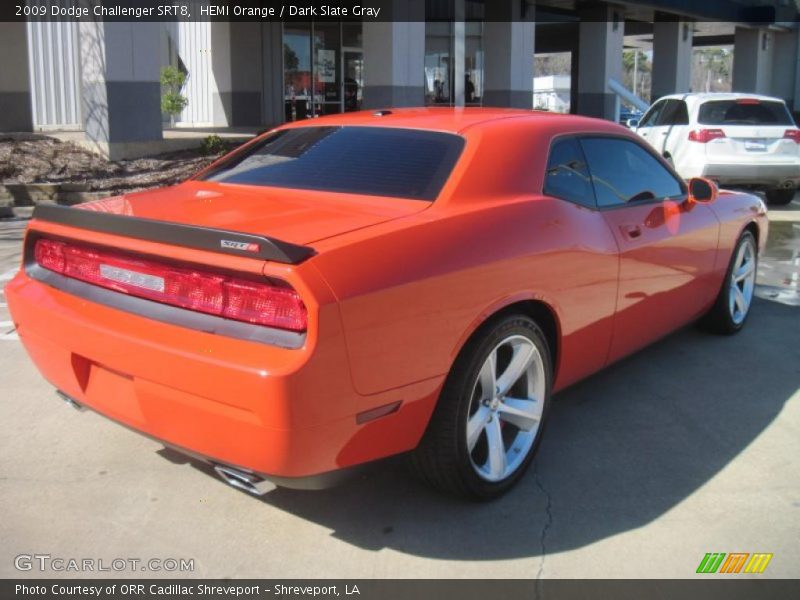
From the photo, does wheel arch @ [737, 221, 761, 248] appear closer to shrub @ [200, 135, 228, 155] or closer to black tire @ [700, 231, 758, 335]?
black tire @ [700, 231, 758, 335]

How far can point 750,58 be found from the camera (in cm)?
3334

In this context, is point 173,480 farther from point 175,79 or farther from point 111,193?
point 175,79

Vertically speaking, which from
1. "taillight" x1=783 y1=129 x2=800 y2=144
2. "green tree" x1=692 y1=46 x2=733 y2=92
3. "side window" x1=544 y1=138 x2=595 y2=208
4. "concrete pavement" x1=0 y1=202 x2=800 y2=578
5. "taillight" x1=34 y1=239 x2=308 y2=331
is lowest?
"concrete pavement" x1=0 y1=202 x2=800 y2=578

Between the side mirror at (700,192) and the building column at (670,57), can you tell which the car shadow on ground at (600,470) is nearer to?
the side mirror at (700,192)

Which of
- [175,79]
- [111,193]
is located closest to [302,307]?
[111,193]

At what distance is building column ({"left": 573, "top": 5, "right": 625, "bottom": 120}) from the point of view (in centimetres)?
2486

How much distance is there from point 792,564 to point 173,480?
8.36 ft

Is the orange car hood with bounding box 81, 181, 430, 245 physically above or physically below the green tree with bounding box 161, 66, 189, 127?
below

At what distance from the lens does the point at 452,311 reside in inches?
122

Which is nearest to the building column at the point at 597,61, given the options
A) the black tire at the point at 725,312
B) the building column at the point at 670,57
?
the building column at the point at 670,57

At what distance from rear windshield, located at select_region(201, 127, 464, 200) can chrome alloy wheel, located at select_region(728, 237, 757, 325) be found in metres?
2.91

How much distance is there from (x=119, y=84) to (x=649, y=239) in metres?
11.5

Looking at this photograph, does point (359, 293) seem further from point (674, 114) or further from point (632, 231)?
point (674, 114)

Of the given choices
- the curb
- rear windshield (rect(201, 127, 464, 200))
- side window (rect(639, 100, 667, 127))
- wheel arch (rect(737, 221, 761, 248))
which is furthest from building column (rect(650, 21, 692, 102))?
rear windshield (rect(201, 127, 464, 200))
